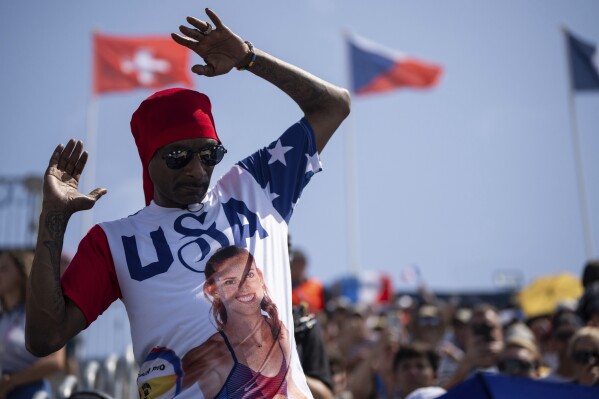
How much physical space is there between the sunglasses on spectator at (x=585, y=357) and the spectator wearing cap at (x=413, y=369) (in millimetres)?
1490

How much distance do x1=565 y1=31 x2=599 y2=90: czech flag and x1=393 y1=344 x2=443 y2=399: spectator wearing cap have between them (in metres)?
13.1

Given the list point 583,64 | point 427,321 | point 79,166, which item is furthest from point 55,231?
point 583,64

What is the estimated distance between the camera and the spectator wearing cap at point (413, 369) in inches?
252

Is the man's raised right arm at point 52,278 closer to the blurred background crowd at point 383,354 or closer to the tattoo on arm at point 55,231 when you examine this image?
the tattoo on arm at point 55,231

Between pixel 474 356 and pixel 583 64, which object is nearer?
pixel 474 356

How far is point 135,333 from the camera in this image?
276 centimetres

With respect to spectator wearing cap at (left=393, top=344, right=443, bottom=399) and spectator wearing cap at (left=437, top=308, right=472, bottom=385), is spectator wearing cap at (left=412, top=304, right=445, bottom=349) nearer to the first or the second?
spectator wearing cap at (left=437, top=308, right=472, bottom=385)

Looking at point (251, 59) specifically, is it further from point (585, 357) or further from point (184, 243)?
point (585, 357)

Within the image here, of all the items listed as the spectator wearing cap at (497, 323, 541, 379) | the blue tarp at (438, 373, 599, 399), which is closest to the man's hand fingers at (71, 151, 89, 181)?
the blue tarp at (438, 373, 599, 399)

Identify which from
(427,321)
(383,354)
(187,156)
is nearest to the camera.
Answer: (187,156)

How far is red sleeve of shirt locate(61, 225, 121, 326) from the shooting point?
270cm

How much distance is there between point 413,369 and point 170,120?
4081mm

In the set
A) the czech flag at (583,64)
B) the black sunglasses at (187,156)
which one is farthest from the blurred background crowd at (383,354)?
the czech flag at (583,64)

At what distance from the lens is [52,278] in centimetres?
264
